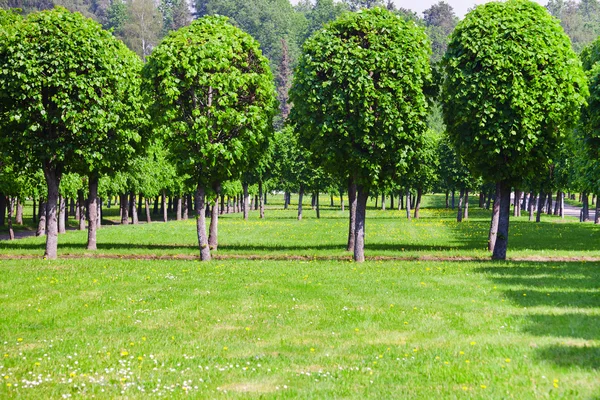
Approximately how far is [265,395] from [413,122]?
20951 mm

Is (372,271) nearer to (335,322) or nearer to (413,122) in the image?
(413,122)

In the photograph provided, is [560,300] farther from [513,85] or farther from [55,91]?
[55,91]

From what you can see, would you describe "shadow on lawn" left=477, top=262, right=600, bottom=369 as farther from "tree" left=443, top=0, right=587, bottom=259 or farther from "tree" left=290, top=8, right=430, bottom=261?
"tree" left=290, top=8, right=430, bottom=261

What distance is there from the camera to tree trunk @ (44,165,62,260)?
31672 millimetres

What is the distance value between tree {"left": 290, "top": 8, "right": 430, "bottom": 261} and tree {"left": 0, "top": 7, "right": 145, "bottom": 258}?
973 centimetres

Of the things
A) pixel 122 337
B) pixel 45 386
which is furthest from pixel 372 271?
pixel 45 386

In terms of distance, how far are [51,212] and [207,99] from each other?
9.69 metres

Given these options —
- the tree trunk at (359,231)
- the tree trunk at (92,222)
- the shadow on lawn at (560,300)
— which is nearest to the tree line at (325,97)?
the tree trunk at (359,231)

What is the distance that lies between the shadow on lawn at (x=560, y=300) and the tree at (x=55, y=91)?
783 inches

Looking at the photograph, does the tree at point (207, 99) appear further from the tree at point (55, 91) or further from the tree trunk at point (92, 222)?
the tree trunk at point (92, 222)

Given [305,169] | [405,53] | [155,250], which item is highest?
[405,53]

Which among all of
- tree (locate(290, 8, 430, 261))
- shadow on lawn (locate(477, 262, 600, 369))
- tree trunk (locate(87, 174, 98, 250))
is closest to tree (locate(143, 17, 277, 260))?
tree (locate(290, 8, 430, 261))

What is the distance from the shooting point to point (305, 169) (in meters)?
77.3

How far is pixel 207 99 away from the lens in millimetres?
30672
